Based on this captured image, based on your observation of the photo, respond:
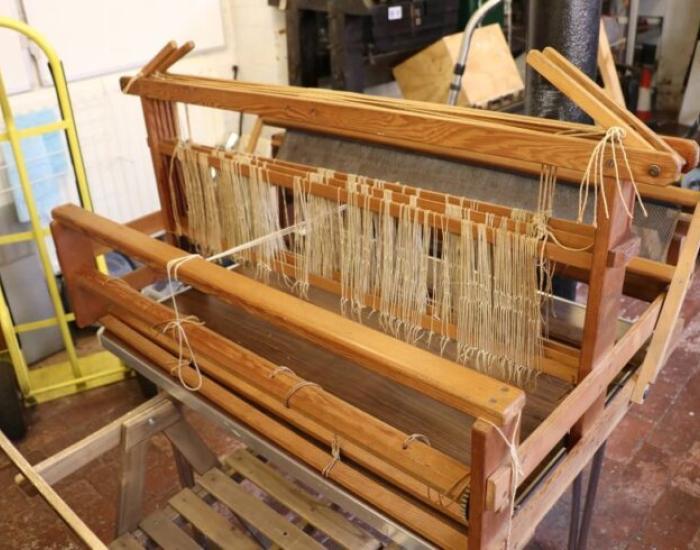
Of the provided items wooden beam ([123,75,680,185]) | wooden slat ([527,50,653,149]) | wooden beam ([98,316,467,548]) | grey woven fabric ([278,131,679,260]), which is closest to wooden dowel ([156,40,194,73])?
wooden beam ([123,75,680,185])

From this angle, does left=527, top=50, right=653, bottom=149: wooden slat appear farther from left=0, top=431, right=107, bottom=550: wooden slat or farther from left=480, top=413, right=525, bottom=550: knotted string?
left=0, top=431, right=107, bottom=550: wooden slat

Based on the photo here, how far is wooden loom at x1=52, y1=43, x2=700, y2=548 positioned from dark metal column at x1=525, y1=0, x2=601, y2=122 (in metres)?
0.45

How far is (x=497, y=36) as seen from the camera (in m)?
3.39

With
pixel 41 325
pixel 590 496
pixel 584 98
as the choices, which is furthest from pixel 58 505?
pixel 41 325

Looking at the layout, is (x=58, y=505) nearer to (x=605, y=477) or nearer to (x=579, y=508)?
(x=579, y=508)

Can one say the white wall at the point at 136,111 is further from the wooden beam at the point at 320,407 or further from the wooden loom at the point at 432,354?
the wooden beam at the point at 320,407

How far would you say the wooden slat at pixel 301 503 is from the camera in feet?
4.46

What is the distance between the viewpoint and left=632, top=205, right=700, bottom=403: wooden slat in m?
1.20

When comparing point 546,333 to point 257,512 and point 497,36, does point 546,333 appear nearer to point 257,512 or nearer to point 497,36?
point 257,512

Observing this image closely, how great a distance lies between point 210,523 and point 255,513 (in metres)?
0.10

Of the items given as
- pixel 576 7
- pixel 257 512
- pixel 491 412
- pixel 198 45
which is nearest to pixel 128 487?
pixel 257 512

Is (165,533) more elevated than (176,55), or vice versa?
(176,55)

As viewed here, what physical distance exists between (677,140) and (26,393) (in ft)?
7.66

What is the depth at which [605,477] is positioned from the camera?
2.07 m
